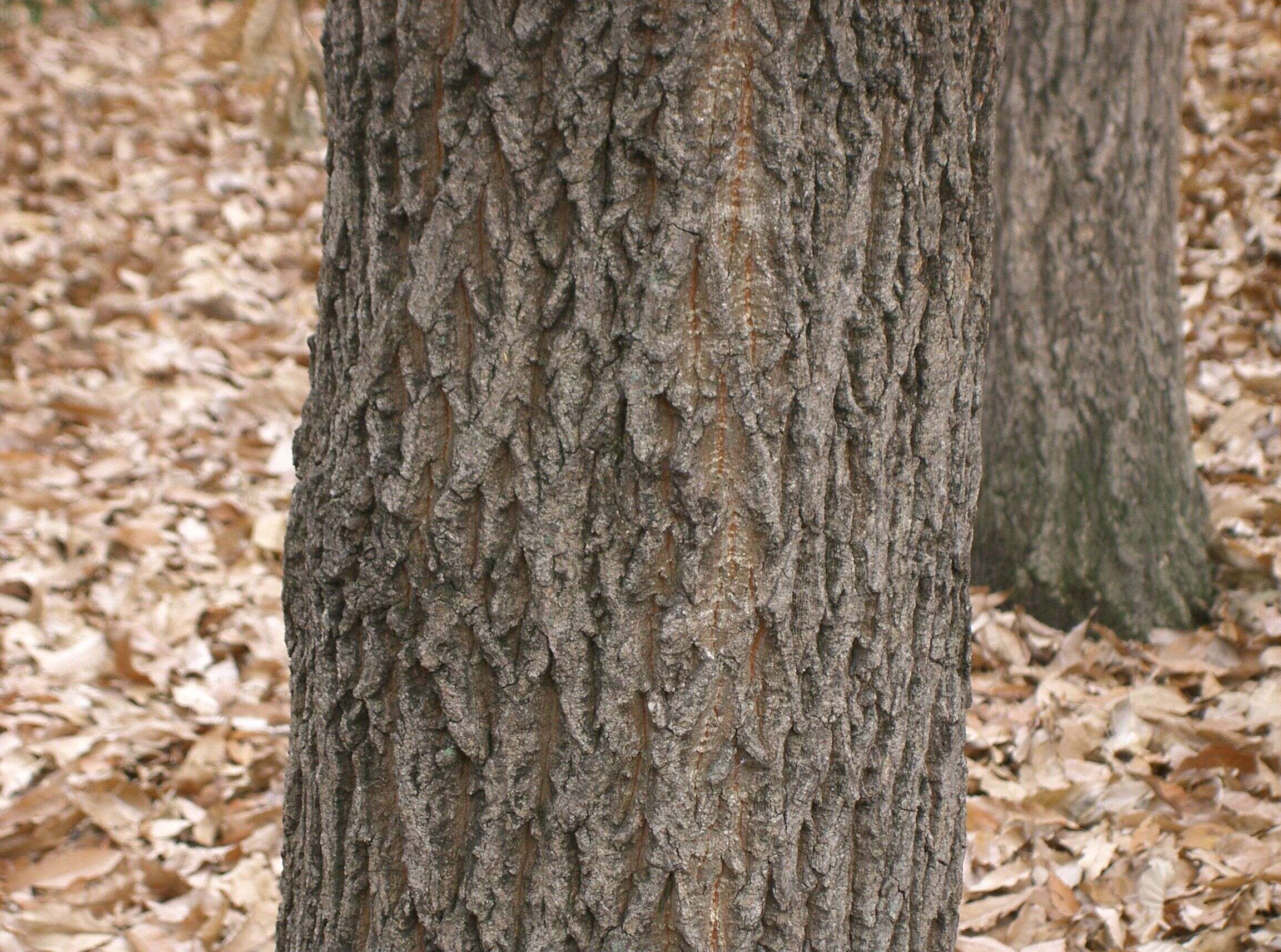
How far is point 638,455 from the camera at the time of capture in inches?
60.2

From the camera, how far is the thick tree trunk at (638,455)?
1488 mm

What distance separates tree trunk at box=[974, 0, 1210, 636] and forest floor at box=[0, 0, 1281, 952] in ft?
0.65

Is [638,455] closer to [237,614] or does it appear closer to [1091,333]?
[1091,333]

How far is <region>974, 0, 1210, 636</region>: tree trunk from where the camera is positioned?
3551 millimetres

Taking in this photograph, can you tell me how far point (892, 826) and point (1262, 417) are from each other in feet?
11.3

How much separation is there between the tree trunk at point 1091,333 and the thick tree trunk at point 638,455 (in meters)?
1.99

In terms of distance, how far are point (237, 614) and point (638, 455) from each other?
2.66 metres

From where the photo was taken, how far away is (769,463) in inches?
61.2

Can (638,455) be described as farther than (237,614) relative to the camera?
No

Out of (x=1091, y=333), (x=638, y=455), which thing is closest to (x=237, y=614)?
(x=638, y=455)

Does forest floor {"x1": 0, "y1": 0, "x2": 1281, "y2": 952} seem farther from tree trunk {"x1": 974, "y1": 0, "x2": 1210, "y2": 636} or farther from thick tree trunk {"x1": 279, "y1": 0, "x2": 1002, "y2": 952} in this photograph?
thick tree trunk {"x1": 279, "y1": 0, "x2": 1002, "y2": 952}

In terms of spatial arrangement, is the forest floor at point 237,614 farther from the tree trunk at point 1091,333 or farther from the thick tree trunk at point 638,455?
→ the thick tree trunk at point 638,455

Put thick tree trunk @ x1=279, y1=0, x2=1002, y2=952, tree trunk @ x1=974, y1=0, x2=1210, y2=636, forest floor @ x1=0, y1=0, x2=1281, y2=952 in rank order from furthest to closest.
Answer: tree trunk @ x1=974, y1=0, x2=1210, y2=636 → forest floor @ x1=0, y1=0, x2=1281, y2=952 → thick tree trunk @ x1=279, y1=0, x2=1002, y2=952

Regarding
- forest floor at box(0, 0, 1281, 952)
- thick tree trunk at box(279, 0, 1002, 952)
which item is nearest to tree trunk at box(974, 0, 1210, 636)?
forest floor at box(0, 0, 1281, 952)
